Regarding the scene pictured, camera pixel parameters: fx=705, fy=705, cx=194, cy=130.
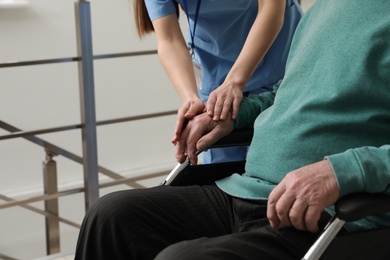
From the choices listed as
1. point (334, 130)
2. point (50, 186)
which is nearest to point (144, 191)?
point (334, 130)

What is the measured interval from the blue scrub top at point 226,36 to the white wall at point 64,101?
272 centimetres

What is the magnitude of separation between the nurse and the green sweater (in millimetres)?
281

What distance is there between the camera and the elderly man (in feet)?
4.00

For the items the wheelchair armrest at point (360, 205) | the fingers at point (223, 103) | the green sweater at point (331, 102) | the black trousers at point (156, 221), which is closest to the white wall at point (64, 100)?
the fingers at point (223, 103)

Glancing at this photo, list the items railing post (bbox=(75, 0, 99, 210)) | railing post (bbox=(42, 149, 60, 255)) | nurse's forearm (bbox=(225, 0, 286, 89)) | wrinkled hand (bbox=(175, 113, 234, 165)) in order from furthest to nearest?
railing post (bbox=(42, 149, 60, 255)), railing post (bbox=(75, 0, 99, 210)), nurse's forearm (bbox=(225, 0, 286, 89)), wrinkled hand (bbox=(175, 113, 234, 165))

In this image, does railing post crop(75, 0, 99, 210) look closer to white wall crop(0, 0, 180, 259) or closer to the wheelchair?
the wheelchair

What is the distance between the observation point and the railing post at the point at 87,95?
267 centimetres

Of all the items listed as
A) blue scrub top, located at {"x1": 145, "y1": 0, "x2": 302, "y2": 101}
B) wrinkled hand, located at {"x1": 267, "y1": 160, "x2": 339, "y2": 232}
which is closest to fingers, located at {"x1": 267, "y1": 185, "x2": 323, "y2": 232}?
wrinkled hand, located at {"x1": 267, "y1": 160, "x2": 339, "y2": 232}

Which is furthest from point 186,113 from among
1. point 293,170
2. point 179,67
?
point 293,170

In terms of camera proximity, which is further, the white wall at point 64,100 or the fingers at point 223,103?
the white wall at point 64,100

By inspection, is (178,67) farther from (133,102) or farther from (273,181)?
(133,102)

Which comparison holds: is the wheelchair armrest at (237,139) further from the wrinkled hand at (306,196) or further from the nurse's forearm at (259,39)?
the wrinkled hand at (306,196)

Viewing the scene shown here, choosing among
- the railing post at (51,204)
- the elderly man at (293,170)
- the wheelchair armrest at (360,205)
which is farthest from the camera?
the railing post at (51,204)

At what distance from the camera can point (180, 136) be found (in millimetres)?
1644
